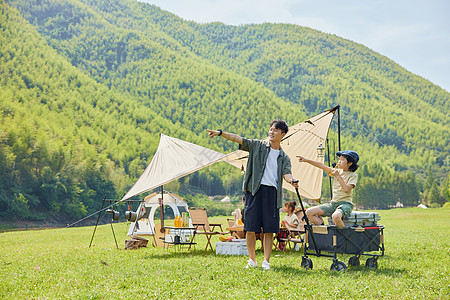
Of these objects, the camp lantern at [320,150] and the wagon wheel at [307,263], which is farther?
the camp lantern at [320,150]

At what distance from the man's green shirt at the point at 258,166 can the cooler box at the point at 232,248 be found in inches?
96.0

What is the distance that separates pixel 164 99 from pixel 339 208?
104m

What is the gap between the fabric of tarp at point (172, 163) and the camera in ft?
27.4

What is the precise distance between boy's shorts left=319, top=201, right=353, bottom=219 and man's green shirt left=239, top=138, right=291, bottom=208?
→ 0.68 m

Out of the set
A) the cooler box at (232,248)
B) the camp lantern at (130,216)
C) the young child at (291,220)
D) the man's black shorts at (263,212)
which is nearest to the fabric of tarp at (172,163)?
the camp lantern at (130,216)

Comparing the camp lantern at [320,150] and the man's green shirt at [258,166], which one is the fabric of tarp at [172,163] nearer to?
the camp lantern at [320,150]

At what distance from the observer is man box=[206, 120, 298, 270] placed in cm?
531

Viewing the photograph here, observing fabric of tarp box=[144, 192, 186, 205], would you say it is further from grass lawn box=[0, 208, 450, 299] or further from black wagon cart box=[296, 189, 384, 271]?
black wagon cart box=[296, 189, 384, 271]

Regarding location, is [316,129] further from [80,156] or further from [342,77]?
[342,77]

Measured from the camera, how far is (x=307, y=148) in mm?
9781

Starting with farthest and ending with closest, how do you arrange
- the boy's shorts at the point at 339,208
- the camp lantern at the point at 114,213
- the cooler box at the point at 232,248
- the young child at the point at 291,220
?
the camp lantern at the point at 114,213 → the young child at the point at 291,220 → the cooler box at the point at 232,248 → the boy's shorts at the point at 339,208

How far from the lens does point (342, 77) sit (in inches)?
5408

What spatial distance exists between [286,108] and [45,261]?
108373 millimetres

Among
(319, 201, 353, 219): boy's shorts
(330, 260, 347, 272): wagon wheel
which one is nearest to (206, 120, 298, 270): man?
(319, 201, 353, 219): boy's shorts
